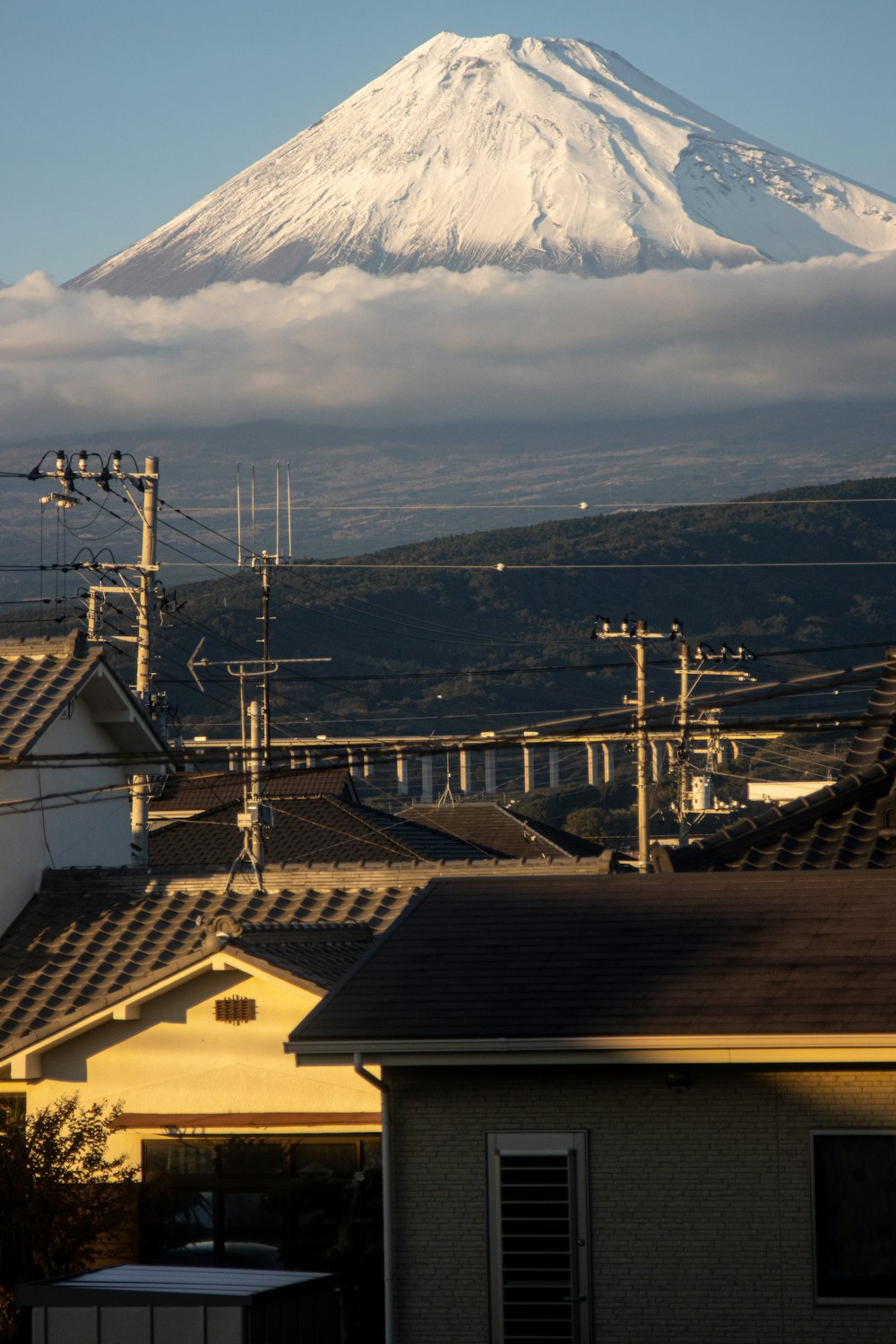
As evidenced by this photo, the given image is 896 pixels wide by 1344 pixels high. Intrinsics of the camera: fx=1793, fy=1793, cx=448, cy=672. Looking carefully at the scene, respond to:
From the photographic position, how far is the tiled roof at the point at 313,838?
38.4m

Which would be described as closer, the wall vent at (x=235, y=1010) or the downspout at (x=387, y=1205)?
the downspout at (x=387, y=1205)

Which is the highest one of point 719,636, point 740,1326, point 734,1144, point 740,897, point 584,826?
point 719,636

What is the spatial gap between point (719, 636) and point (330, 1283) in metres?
121

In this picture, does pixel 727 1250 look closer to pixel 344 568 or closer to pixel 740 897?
pixel 740 897

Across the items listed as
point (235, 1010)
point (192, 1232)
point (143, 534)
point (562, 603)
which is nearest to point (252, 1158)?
point (192, 1232)

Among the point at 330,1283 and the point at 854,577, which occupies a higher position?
the point at 854,577

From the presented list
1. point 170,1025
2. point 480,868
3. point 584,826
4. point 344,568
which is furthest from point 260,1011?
point 344,568

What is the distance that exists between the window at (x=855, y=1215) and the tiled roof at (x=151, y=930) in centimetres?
588

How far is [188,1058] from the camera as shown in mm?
16844

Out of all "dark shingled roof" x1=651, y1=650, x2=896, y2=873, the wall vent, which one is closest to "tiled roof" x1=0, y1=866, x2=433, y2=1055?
the wall vent

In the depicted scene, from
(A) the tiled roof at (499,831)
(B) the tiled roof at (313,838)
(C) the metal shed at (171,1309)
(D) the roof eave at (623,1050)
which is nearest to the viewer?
(C) the metal shed at (171,1309)

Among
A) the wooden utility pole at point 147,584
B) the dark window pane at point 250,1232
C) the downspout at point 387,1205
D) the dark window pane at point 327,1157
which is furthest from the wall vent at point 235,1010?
the wooden utility pole at point 147,584

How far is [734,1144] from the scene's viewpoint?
11594mm

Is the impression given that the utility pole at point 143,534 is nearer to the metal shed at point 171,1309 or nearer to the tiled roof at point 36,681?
the tiled roof at point 36,681
